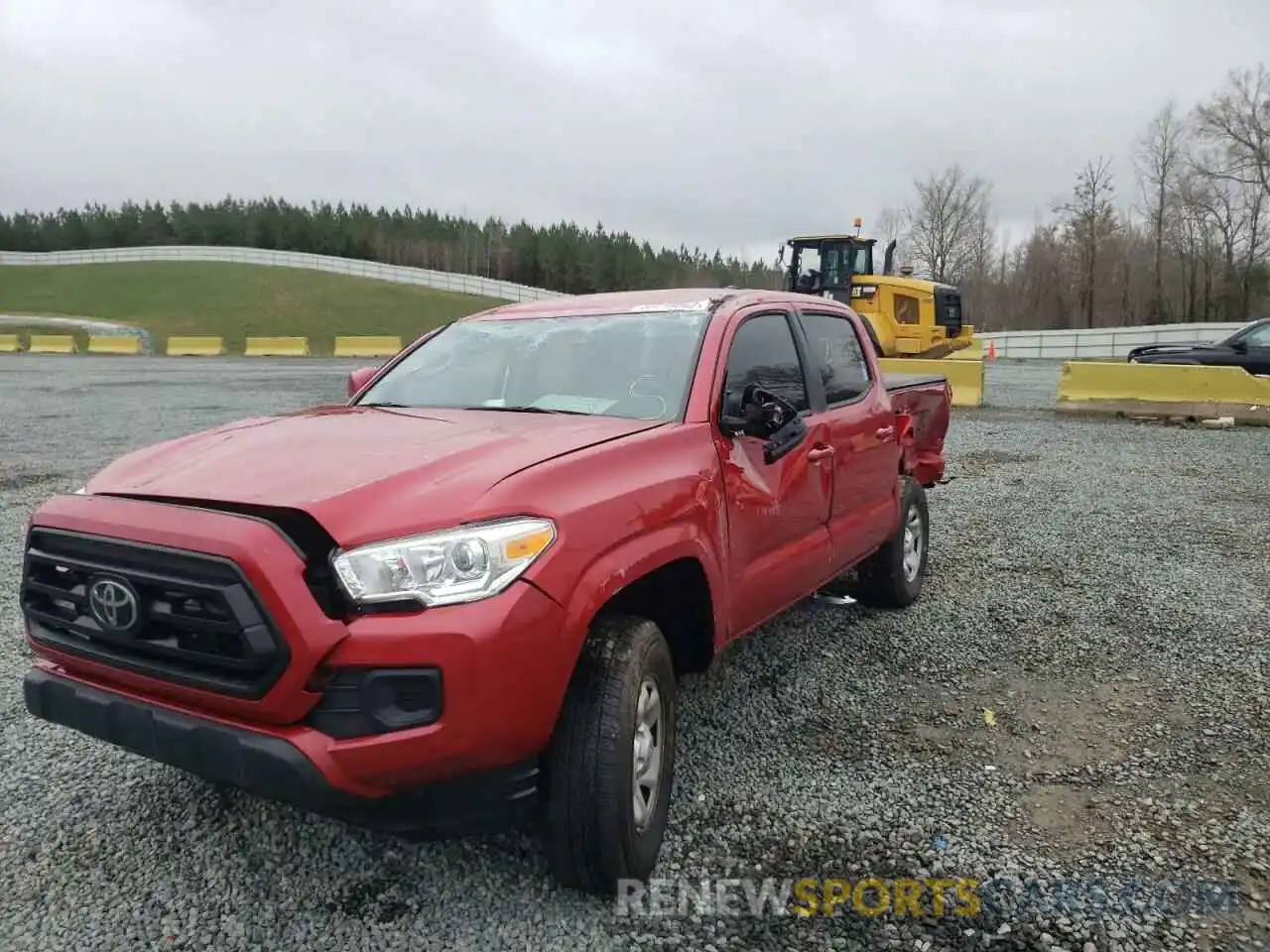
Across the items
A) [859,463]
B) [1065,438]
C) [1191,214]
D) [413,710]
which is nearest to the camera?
[413,710]

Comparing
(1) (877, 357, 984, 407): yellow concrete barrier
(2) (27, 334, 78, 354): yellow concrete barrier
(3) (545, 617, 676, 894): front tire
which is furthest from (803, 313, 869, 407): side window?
(2) (27, 334, 78, 354): yellow concrete barrier

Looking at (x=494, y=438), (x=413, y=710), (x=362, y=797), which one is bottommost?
(x=362, y=797)

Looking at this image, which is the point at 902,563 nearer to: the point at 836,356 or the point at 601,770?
the point at 836,356

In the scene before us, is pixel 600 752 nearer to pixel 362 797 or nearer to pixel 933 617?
pixel 362 797

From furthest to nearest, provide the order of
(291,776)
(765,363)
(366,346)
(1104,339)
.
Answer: (366,346), (1104,339), (765,363), (291,776)

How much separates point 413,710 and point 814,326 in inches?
121

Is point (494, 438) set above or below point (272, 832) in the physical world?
above

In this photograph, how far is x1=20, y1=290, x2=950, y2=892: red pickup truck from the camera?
2180 millimetres

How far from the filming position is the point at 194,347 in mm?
37781

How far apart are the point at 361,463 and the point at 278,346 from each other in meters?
39.5

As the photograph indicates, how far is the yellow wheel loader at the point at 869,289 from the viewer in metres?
21.5

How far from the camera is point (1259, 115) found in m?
43.0

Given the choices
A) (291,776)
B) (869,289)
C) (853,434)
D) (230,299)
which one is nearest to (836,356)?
(853,434)

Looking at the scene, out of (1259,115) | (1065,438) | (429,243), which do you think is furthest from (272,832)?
(429,243)
